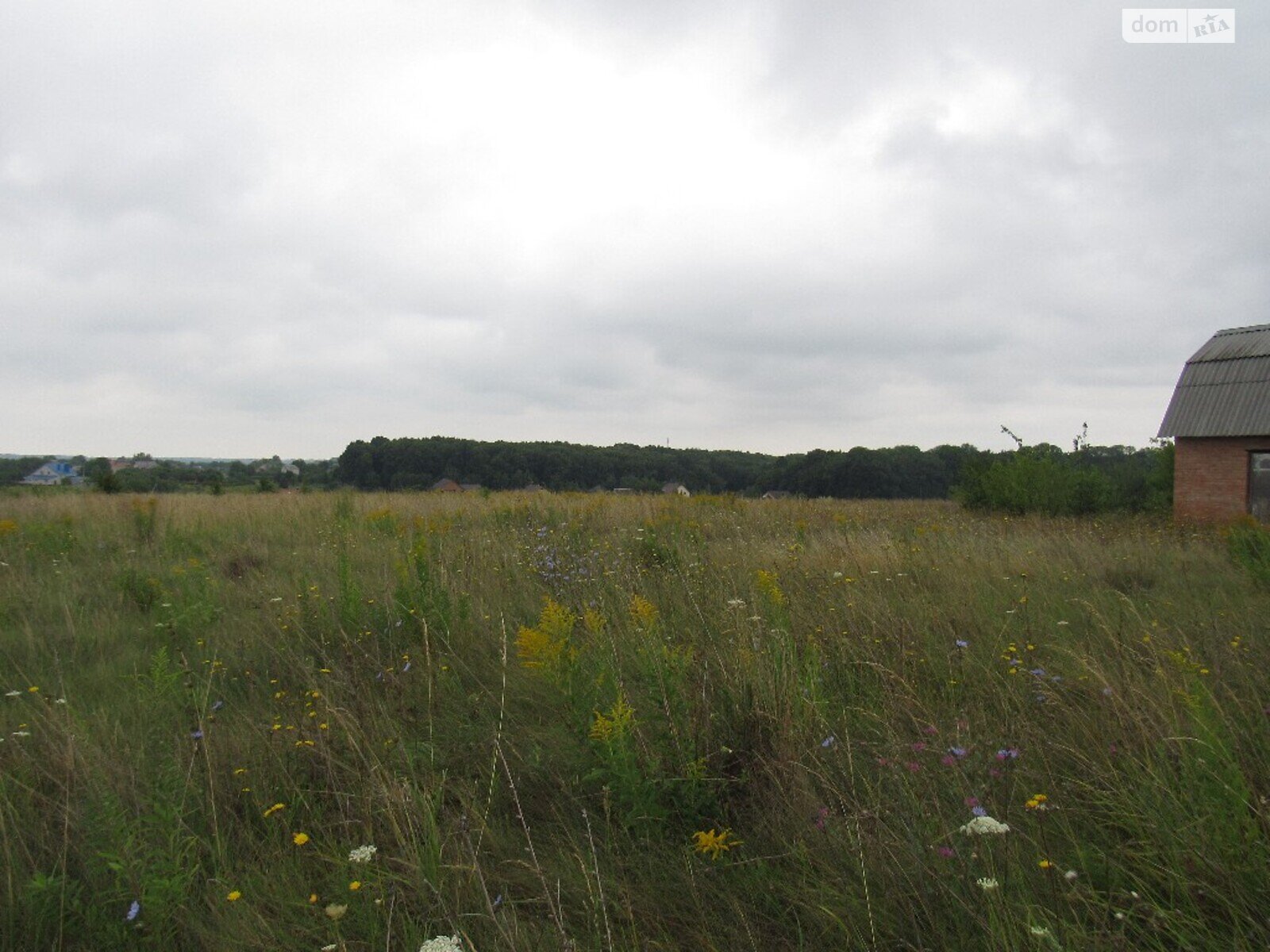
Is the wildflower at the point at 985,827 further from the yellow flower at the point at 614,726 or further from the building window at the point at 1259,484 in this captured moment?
the building window at the point at 1259,484

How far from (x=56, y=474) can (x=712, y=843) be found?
94.5ft

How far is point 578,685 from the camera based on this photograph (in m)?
2.56

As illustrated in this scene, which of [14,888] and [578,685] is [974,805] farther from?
[14,888]

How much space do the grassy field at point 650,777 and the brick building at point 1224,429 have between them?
14210 millimetres

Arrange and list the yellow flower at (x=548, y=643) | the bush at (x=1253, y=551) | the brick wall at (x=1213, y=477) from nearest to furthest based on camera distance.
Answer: the yellow flower at (x=548, y=643) < the bush at (x=1253, y=551) < the brick wall at (x=1213, y=477)

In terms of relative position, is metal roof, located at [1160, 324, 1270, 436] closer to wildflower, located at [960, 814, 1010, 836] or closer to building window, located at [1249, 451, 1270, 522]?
building window, located at [1249, 451, 1270, 522]

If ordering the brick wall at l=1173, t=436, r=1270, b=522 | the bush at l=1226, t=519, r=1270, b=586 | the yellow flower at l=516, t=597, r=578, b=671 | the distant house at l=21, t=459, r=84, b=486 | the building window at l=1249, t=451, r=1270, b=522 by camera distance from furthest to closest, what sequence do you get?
the distant house at l=21, t=459, r=84, b=486
the brick wall at l=1173, t=436, r=1270, b=522
the building window at l=1249, t=451, r=1270, b=522
the bush at l=1226, t=519, r=1270, b=586
the yellow flower at l=516, t=597, r=578, b=671

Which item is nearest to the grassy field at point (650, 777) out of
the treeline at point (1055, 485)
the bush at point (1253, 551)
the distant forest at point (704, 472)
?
the bush at point (1253, 551)

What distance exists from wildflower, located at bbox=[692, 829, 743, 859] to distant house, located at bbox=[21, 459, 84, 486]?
830 inches

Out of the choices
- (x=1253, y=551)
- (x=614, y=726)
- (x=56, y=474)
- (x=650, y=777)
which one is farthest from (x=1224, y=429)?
(x=56, y=474)

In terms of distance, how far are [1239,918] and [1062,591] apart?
4.01 metres

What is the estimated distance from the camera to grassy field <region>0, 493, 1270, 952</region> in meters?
1.72

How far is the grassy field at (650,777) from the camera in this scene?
1.72 meters

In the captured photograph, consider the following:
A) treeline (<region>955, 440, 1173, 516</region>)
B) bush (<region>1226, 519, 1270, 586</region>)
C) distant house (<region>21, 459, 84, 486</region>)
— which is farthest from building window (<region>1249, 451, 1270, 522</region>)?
distant house (<region>21, 459, 84, 486</region>)
